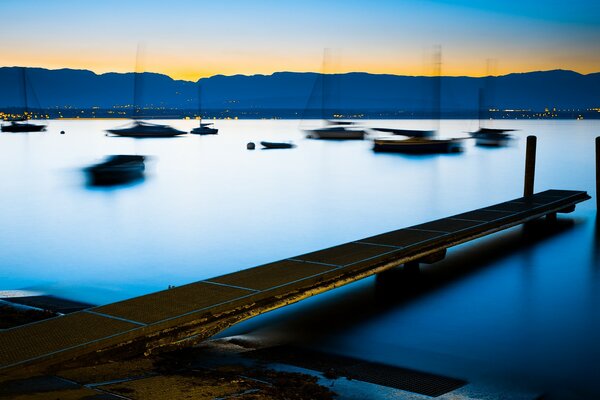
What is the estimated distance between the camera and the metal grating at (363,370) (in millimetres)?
7387

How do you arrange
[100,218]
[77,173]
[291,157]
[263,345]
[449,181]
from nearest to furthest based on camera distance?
1. [263,345]
2. [100,218]
3. [449,181]
4. [77,173]
5. [291,157]

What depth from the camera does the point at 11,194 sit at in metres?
31.6

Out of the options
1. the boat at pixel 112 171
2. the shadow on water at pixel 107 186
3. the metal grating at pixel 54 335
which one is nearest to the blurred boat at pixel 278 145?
the shadow on water at pixel 107 186

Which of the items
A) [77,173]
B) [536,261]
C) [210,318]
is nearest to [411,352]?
[210,318]

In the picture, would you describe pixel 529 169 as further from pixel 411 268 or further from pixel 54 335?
pixel 54 335

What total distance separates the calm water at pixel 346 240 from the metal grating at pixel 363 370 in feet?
0.99

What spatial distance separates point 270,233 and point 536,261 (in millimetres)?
7668

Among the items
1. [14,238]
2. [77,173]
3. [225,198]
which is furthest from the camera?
[77,173]

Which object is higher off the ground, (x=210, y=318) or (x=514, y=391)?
(x=210, y=318)

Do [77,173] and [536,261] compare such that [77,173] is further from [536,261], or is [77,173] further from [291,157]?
[536,261]

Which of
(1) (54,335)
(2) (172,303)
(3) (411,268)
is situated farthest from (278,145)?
(1) (54,335)

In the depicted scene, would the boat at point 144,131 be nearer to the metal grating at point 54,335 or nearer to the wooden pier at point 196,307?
the wooden pier at point 196,307

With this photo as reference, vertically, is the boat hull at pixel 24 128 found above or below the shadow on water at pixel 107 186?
above

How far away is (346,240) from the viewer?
19.0 m
